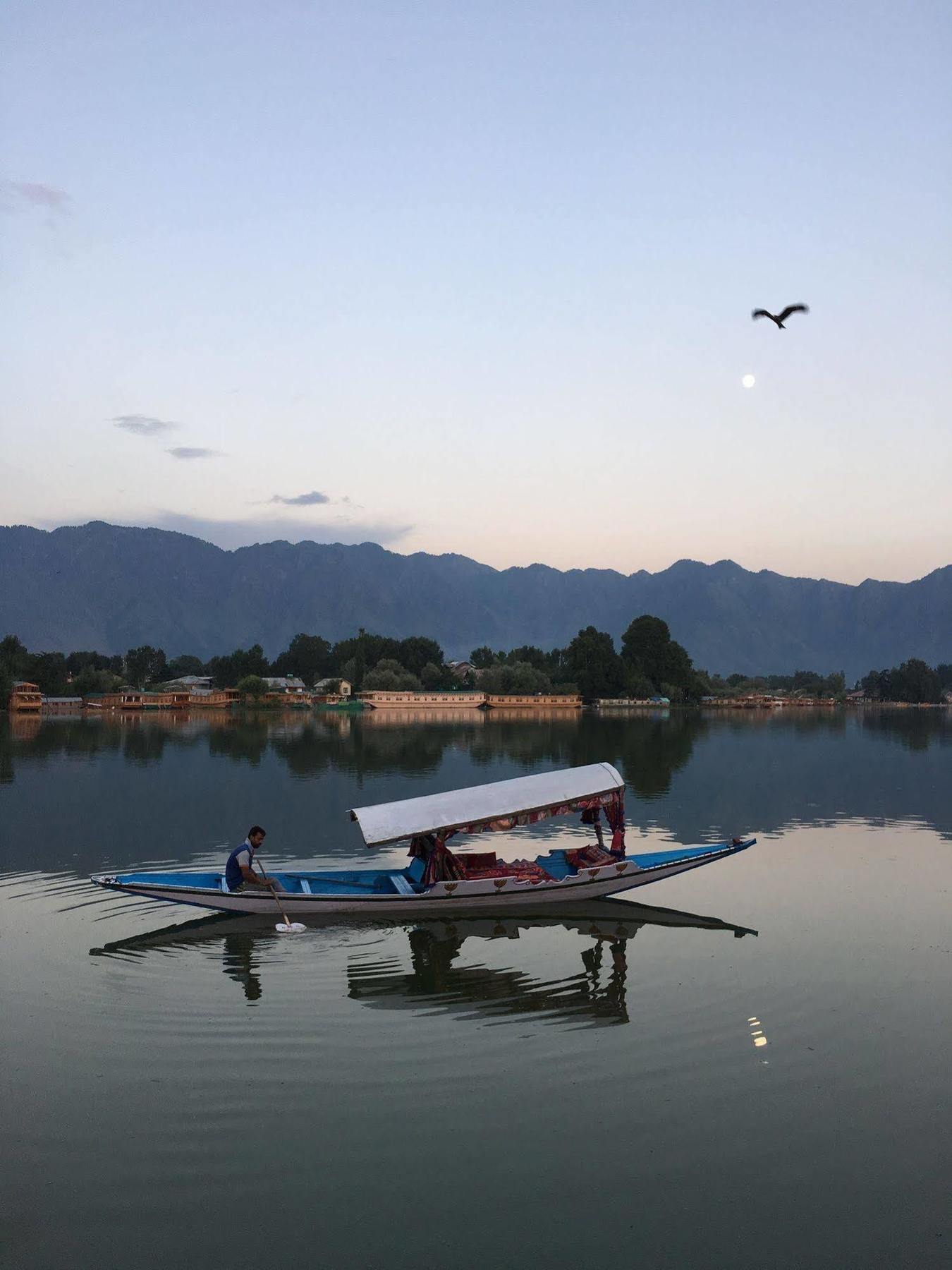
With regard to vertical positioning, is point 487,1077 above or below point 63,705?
above

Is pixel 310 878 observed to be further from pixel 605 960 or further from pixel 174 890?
pixel 605 960

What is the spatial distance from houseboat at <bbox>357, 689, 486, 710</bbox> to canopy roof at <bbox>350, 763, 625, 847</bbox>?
158 metres

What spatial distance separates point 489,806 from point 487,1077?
30.9 feet

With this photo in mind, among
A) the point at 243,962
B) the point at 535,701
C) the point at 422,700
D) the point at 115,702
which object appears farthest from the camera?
the point at 535,701

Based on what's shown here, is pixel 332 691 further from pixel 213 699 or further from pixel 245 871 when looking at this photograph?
pixel 245 871

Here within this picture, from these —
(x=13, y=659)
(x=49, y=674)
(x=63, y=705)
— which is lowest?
(x=63, y=705)

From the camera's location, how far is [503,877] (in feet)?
71.1

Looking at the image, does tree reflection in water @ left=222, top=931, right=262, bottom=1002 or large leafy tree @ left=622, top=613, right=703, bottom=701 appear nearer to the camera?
tree reflection in water @ left=222, top=931, right=262, bottom=1002

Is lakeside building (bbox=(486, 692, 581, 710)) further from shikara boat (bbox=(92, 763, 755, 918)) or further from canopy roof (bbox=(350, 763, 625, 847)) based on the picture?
shikara boat (bbox=(92, 763, 755, 918))

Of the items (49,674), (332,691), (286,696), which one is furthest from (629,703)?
(49,674)

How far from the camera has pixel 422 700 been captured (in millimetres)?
184375

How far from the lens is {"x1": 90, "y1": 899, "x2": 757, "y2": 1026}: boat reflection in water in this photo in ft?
52.6

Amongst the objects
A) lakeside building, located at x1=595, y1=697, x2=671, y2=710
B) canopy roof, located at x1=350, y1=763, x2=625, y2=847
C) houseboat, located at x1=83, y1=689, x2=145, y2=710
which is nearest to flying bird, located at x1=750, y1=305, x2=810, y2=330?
canopy roof, located at x1=350, y1=763, x2=625, y2=847

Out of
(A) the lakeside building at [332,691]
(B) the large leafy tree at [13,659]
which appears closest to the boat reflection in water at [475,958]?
(B) the large leafy tree at [13,659]
